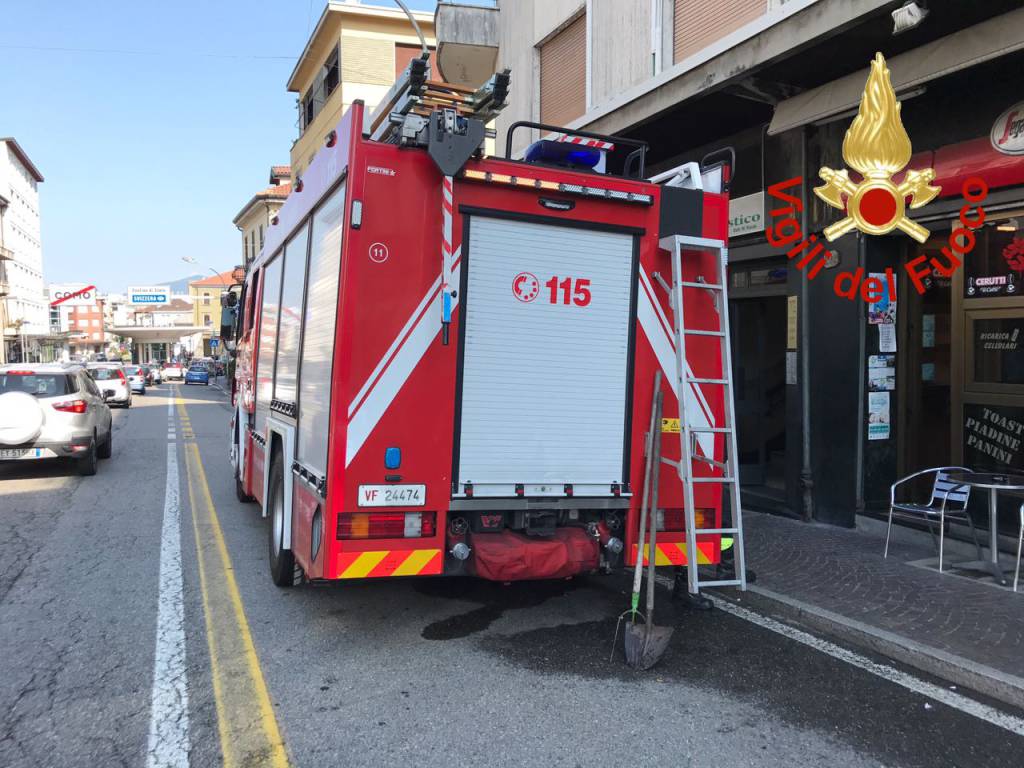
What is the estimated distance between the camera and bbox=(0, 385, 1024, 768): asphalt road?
11.3ft

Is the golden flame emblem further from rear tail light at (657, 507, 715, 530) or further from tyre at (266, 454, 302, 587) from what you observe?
tyre at (266, 454, 302, 587)

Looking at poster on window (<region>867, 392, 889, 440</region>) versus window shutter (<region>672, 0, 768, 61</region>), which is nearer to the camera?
poster on window (<region>867, 392, 889, 440</region>)

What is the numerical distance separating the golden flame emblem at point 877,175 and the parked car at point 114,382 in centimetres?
2468

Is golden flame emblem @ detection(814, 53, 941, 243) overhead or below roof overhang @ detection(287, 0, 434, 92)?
below

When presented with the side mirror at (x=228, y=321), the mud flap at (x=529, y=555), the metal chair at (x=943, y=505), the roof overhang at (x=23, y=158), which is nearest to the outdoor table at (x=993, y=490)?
the metal chair at (x=943, y=505)

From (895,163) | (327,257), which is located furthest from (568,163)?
(895,163)

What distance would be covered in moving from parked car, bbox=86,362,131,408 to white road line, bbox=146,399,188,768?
859 inches

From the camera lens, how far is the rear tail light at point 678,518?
16.1 ft

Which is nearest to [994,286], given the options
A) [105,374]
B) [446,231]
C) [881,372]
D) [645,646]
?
[881,372]

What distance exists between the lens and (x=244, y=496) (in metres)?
9.17

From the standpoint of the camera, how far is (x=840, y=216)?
26.0ft

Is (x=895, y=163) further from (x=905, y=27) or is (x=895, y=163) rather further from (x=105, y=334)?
(x=105, y=334)

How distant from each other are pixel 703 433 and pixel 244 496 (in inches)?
241

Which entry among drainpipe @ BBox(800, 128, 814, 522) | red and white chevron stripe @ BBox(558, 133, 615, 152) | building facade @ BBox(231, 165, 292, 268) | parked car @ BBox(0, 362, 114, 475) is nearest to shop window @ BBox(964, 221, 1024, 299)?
drainpipe @ BBox(800, 128, 814, 522)
